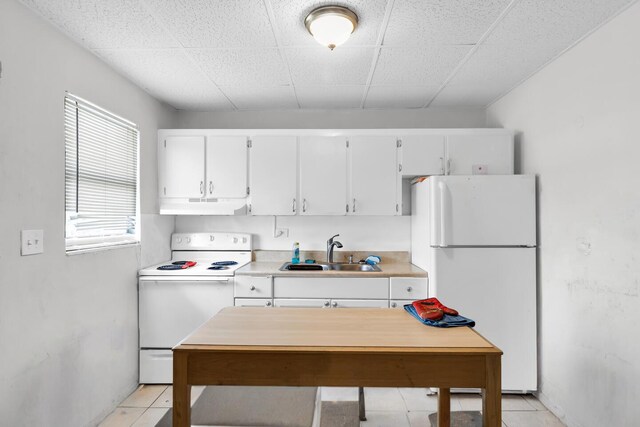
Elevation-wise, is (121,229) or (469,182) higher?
(469,182)

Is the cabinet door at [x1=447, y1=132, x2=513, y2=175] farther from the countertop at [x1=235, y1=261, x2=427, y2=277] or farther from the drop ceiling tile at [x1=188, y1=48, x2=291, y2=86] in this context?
the drop ceiling tile at [x1=188, y1=48, x2=291, y2=86]

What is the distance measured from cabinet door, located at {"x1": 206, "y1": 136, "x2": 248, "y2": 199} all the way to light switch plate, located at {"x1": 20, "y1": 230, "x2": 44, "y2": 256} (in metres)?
1.40

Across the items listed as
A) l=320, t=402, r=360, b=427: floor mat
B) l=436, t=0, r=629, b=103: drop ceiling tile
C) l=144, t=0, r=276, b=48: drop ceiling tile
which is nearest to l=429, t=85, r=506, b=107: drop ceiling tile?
l=436, t=0, r=629, b=103: drop ceiling tile

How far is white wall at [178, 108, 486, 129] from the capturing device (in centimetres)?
355

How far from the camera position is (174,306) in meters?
2.85

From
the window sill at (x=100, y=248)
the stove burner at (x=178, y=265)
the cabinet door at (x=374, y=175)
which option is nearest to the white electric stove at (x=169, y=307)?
the stove burner at (x=178, y=265)

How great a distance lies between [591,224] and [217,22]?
2384mm

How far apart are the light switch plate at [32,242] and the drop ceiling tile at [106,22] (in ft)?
3.65

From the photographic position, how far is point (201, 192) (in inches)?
125

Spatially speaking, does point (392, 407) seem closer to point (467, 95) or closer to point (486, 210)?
point (486, 210)

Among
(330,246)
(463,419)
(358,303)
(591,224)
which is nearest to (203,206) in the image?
(330,246)

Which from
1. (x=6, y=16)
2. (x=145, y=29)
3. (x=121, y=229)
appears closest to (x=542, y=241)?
(x=145, y=29)

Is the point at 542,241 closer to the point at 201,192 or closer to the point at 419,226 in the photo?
the point at 419,226

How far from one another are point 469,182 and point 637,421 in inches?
62.6
